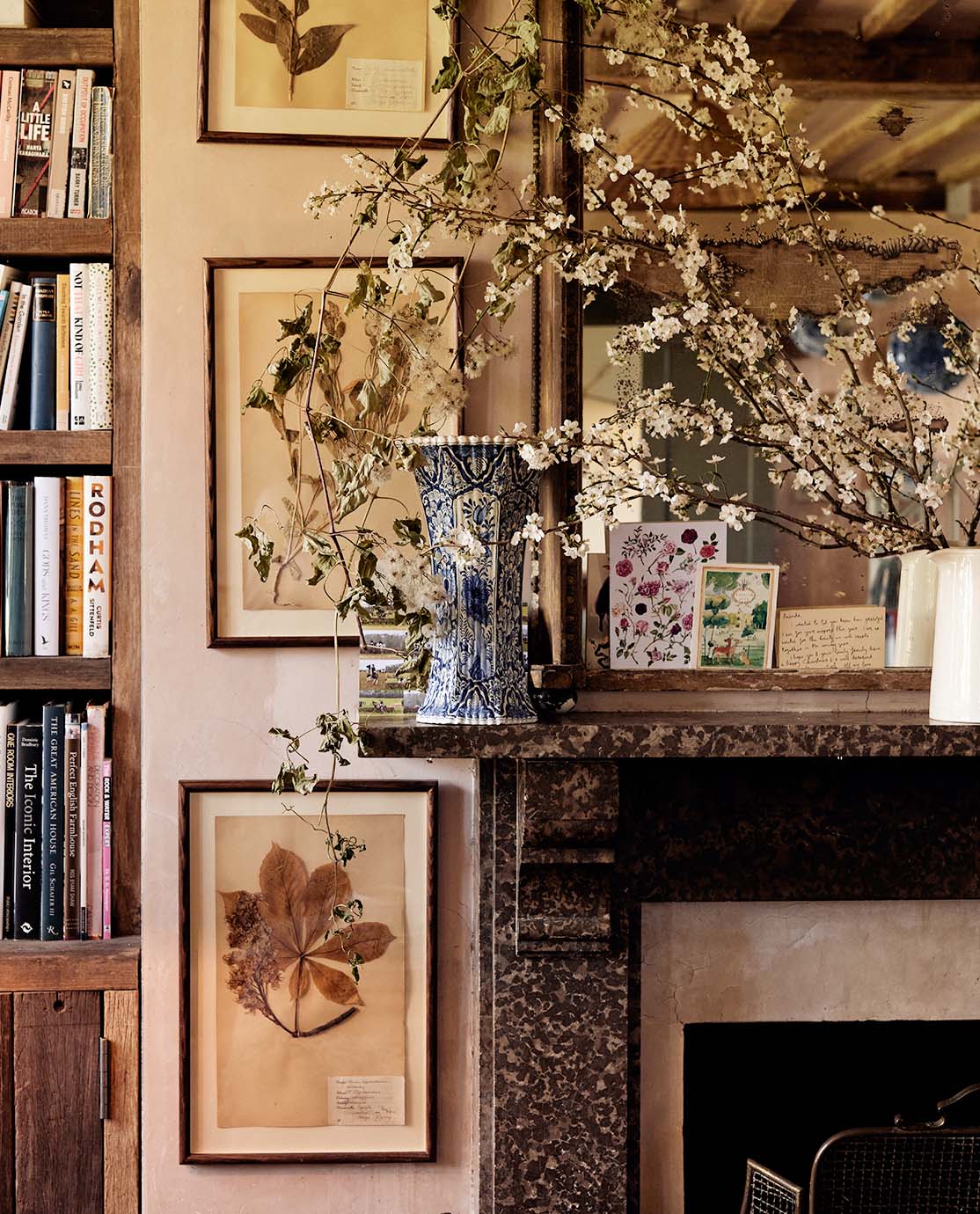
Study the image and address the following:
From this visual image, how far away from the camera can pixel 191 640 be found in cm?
161

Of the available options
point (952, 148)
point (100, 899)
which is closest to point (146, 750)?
point (100, 899)

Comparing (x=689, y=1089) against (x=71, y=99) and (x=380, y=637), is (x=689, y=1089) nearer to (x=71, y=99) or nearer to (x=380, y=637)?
(x=380, y=637)

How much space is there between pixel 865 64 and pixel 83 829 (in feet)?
5.10

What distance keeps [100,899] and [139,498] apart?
0.60 m

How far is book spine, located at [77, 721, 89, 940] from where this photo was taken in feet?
5.51

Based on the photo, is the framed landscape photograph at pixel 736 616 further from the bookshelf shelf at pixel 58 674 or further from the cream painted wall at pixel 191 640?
the bookshelf shelf at pixel 58 674

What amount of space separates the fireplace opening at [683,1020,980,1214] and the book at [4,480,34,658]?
115cm

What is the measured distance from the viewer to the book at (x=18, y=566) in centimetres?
169

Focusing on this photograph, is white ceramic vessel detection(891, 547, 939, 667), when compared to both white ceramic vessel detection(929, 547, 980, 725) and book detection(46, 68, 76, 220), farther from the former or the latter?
book detection(46, 68, 76, 220)

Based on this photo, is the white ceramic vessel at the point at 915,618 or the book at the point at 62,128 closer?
the white ceramic vessel at the point at 915,618

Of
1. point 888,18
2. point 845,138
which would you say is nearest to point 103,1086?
point 845,138

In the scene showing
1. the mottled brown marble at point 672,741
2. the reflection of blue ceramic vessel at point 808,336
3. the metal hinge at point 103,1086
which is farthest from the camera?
the metal hinge at point 103,1086

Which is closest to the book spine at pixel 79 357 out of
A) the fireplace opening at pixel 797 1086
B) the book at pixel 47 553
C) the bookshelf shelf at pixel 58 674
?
the book at pixel 47 553

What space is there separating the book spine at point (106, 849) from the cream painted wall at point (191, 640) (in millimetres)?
97
